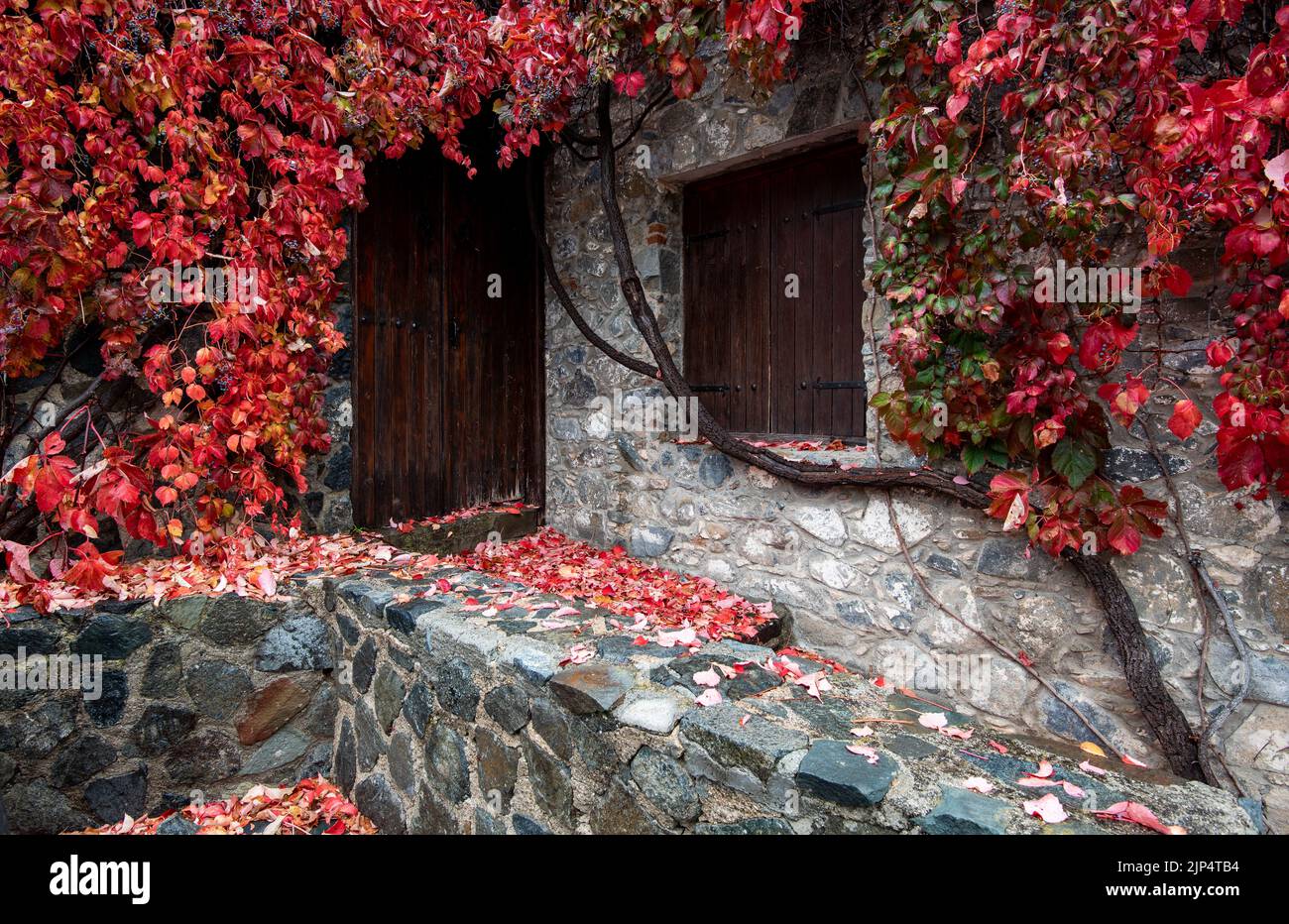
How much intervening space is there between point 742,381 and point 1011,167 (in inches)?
62.2

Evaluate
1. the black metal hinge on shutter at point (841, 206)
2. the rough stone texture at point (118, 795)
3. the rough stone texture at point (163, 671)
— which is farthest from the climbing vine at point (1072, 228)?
the rough stone texture at point (118, 795)

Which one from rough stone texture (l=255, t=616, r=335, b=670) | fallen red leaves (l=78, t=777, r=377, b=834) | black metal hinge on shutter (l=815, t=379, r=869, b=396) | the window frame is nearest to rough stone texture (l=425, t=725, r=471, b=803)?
fallen red leaves (l=78, t=777, r=377, b=834)

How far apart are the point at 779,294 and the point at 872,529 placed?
47.9 inches

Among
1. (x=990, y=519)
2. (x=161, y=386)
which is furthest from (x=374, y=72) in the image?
(x=990, y=519)

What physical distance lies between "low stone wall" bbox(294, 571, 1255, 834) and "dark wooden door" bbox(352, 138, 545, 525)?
3.91 feet

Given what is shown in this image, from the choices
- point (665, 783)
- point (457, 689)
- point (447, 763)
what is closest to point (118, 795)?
point (447, 763)

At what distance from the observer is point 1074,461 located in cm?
232

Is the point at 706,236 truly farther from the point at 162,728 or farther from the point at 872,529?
the point at 162,728

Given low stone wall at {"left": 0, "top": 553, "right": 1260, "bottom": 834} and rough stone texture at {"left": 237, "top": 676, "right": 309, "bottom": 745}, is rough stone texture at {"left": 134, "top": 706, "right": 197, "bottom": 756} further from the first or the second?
rough stone texture at {"left": 237, "top": 676, "right": 309, "bottom": 745}

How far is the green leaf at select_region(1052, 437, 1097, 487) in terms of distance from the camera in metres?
2.30

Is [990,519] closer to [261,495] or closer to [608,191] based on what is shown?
[608,191]

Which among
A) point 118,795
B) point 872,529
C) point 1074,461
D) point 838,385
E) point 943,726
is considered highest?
point 838,385

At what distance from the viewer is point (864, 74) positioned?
285 cm

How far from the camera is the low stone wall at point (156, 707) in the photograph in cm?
213
